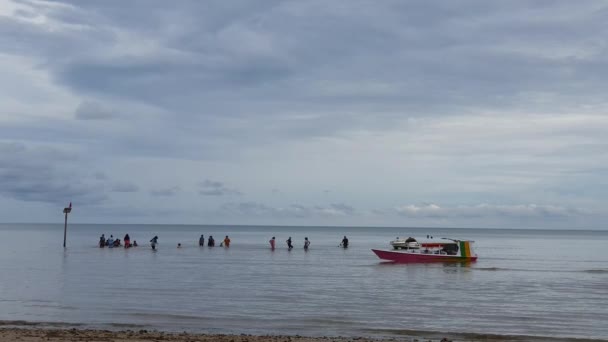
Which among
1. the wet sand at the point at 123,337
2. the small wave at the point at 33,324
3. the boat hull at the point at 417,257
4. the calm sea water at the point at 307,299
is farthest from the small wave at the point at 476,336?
the boat hull at the point at 417,257

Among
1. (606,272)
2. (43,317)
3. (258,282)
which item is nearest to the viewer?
(43,317)

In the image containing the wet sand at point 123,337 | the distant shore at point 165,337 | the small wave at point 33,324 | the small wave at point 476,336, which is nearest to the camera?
the wet sand at point 123,337

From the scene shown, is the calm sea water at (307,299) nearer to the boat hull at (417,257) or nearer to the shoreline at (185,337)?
the shoreline at (185,337)

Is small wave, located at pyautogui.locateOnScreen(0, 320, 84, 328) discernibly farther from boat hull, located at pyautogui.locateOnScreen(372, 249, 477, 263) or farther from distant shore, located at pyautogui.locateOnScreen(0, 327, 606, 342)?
boat hull, located at pyautogui.locateOnScreen(372, 249, 477, 263)

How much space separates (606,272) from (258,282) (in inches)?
1035

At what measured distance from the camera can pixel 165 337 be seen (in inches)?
661

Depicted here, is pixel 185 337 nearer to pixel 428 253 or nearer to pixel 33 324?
pixel 33 324

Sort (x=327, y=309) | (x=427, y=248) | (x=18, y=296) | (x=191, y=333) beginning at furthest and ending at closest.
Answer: (x=427, y=248)
(x=18, y=296)
(x=327, y=309)
(x=191, y=333)

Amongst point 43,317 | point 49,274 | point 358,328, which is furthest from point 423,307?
point 49,274

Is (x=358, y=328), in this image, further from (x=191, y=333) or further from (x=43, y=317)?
(x=43, y=317)

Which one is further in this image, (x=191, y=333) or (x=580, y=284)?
(x=580, y=284)

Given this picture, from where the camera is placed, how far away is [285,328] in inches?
781

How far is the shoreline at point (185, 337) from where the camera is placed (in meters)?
16.2

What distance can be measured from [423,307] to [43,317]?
13438 mm
